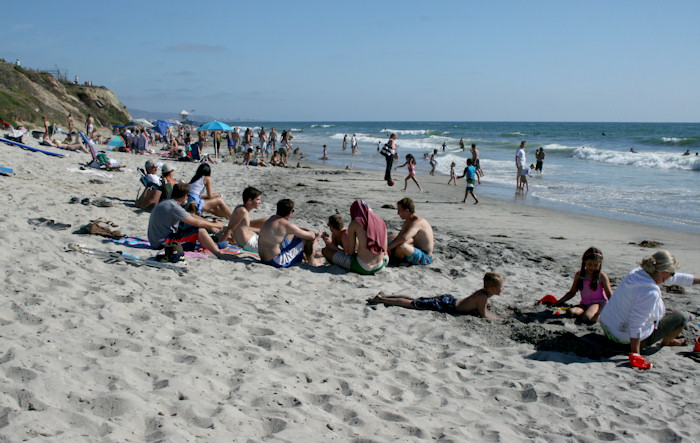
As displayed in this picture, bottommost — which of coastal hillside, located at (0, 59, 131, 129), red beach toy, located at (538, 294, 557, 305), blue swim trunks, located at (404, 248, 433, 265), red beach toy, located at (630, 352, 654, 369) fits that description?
red beach toy, located at (630, 352, 654, 369)

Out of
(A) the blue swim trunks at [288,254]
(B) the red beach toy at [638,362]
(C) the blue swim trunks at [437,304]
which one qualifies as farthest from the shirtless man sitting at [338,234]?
(B) the red beach toy at [638,362]

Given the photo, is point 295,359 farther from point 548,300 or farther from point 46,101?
point 46,101

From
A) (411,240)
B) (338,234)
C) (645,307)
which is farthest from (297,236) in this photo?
(645,307)

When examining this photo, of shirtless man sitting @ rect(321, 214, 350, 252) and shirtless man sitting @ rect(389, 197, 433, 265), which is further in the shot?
shirtless man sitting @ rect(389, 197, 433, 265)

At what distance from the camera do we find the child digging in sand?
5.21m

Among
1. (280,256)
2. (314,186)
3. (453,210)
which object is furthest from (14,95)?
(280,256)

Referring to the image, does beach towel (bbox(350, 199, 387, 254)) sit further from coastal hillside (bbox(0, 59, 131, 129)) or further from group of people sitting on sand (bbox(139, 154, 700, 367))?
coastal hillside (bbox(0, 59, 131, 129))

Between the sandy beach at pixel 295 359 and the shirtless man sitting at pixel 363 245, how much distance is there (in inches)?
5.9

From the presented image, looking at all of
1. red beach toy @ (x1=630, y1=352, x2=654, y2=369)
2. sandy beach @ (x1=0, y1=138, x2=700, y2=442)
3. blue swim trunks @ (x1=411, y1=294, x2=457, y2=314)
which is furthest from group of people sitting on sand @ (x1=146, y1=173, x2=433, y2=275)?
red beach toy @ (x1=630, y1=352, x2=654, y2=369)

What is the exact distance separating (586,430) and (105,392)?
2.97 meters

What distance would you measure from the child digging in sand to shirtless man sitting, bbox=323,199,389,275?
2.79 feet

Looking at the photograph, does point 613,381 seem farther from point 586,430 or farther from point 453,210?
point 453,210

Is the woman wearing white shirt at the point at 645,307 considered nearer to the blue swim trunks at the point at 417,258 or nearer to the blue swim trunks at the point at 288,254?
the blue swim trunks at the point at 417,258

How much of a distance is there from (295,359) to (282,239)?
2.60 meters
